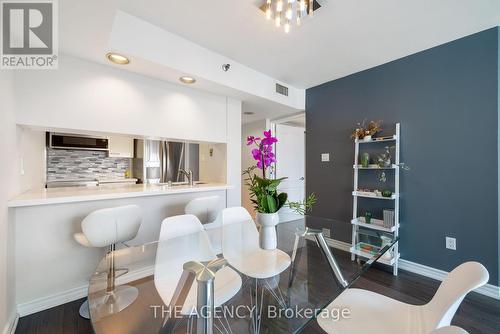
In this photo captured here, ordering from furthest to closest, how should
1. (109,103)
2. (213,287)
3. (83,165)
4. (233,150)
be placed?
1. (83,165)
2. (233,150)
3. (109,103)
4. (213,287)

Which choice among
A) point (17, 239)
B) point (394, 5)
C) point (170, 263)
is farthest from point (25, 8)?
point (394, 5)

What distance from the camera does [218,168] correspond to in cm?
327

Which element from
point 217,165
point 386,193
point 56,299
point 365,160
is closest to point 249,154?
point 217,165

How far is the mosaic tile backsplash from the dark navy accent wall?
4.35 m

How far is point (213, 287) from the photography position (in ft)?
2.54

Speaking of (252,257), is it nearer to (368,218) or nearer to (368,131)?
(368,218)

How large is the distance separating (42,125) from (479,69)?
13.4ft

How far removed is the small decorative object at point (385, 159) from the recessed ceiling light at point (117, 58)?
291 cm

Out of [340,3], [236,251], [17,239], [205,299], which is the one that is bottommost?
Answer: [236,251]

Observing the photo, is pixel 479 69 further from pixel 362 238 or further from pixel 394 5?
pixel 362 238

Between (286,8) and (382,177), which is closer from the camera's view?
(286,8)

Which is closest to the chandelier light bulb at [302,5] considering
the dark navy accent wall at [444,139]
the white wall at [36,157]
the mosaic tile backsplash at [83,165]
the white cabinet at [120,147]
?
the dark navy accent wall at [444,139]

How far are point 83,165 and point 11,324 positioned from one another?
314 cm

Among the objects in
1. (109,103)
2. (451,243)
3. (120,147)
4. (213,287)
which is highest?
(109,103)
